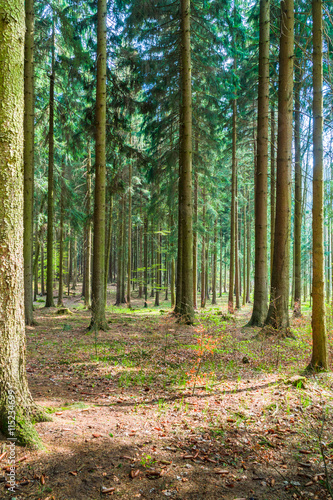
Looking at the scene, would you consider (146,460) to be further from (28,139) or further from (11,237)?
(28,139)

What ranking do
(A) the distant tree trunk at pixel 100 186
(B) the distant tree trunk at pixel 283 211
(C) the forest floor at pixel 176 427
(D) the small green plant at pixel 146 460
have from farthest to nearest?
(A) the distant tree trunk at pixel 100 186, (B) the distant tree trunk at pixel 283 211, (D) the small green plant at pixel 146 460, (C) the forest floor at pixel 176 427

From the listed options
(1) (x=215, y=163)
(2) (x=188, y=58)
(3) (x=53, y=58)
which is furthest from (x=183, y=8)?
(1) (x=215, y=163)

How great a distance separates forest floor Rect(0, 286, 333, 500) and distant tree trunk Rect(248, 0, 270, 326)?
2.78m

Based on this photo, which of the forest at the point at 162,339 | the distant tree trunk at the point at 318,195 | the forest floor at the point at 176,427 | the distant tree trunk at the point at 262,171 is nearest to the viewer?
the forest floor at the point at 176,427

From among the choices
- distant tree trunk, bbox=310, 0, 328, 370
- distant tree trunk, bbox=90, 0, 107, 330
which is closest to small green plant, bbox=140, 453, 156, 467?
distant tree trunk, bbox=310, 0, 328, 370

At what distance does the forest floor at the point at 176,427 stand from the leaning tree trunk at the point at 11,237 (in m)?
0.28

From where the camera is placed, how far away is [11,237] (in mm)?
2674

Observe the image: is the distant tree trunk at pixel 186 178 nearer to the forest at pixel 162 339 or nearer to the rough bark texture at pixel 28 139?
the forest at pixel 162 339

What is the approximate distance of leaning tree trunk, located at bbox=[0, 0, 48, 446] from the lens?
2.61 m

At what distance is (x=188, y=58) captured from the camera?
9883mm

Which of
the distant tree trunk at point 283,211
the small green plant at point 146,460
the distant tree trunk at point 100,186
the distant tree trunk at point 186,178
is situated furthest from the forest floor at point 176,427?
the distant tree trunk at point 186,178

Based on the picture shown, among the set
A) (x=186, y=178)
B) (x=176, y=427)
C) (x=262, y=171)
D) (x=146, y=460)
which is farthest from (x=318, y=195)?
(x=186, y=178)

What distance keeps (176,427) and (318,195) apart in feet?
14.2

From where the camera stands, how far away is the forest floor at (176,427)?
8.33ft
